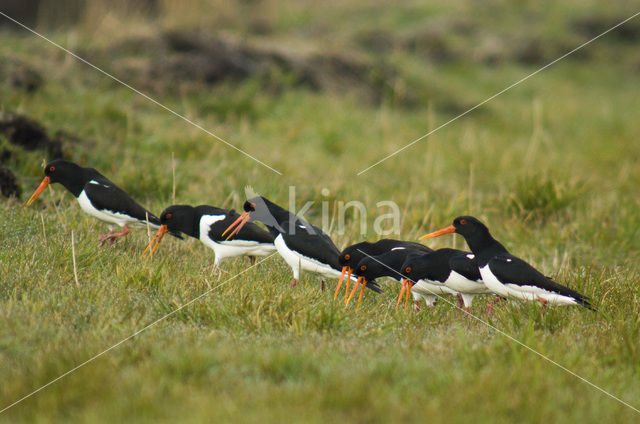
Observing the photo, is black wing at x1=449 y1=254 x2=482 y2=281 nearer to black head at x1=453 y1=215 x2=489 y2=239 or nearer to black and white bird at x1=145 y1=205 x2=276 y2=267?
black head at x1=453 y1=215 x2=489 y2=239

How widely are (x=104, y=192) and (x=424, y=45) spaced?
1290 centimetres

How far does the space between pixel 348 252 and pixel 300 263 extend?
0.34 meters

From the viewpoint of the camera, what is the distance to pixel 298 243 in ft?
14.7

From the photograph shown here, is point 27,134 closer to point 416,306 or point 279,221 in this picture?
point 279,221

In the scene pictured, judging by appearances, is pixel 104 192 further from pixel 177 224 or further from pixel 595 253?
pixel 595 253

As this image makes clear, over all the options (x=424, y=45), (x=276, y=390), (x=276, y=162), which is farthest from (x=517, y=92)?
(x=276, y=390)

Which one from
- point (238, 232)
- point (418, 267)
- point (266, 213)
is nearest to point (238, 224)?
point (238, 232)

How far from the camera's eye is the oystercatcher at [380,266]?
14.4 feet

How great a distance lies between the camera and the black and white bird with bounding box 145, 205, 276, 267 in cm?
463

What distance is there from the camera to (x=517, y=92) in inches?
570

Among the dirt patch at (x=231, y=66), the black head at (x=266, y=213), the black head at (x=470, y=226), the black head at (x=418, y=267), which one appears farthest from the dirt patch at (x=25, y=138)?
the black head at (x=470, y=226)

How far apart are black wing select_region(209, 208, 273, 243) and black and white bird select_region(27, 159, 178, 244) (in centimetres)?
49

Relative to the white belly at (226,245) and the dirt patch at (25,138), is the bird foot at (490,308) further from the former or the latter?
the dirt patch at (25,138)

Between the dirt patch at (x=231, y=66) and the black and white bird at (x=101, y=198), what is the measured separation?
15.7 feet
